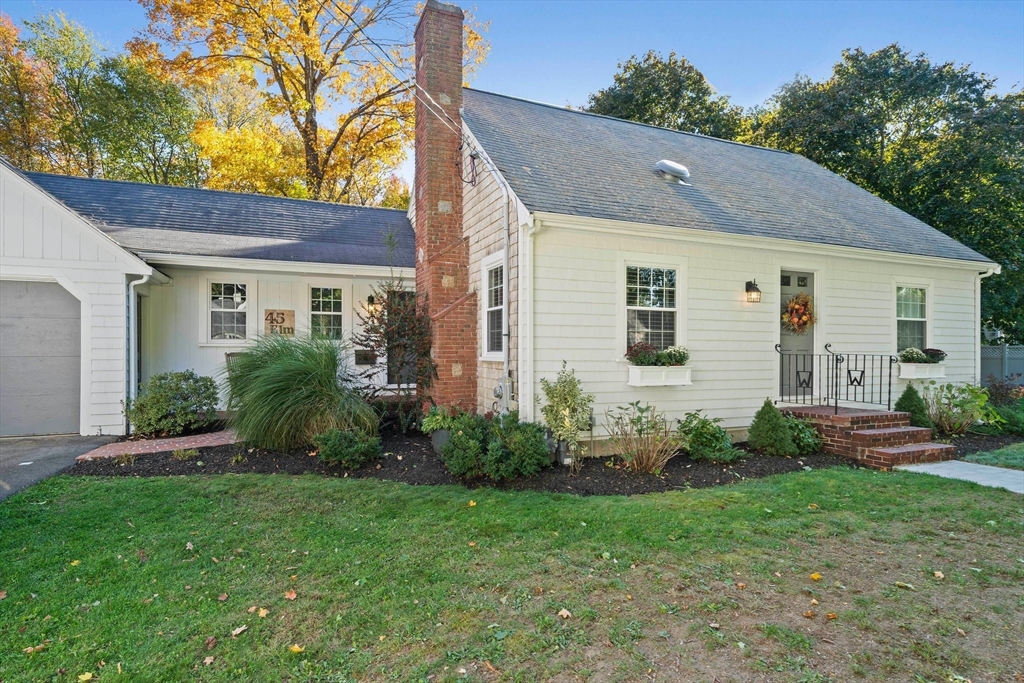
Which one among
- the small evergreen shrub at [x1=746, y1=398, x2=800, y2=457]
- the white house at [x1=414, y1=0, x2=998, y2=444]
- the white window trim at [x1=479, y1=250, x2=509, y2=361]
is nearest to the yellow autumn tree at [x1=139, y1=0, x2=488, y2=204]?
the white house at [x1=414, y1=0, x2=998, y2=444]

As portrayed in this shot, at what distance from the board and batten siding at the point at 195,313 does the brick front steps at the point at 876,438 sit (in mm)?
7508

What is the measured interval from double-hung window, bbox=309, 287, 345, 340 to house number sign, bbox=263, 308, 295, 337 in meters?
0.35

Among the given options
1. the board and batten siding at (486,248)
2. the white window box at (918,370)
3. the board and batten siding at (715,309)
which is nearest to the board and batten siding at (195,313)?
the board and batten siding at (486,248)

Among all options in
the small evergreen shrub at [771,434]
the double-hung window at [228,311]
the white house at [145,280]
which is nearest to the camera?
the small evergreen shrub at [771,434]

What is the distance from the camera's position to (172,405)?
25.1 feet

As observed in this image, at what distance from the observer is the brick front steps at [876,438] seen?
260 inches

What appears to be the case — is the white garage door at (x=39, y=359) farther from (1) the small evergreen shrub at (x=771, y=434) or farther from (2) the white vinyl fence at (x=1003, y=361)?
(2) the white vinyl fence at (x=1003, y=361)

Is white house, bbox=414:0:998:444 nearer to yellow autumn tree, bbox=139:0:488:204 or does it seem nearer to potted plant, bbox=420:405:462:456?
potted plant, bbox=420:405:462:456

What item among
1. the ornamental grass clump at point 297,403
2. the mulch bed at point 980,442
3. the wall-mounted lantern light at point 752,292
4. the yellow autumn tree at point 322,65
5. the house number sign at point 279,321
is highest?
the yellow autumn tree at point 322,65

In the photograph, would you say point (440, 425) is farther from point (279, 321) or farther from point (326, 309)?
point (279, 321)

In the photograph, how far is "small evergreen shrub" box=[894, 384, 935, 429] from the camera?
7879mm

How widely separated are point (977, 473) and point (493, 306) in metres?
6.12

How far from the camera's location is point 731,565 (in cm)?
354

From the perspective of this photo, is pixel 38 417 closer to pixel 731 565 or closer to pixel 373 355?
pixel 373 355
